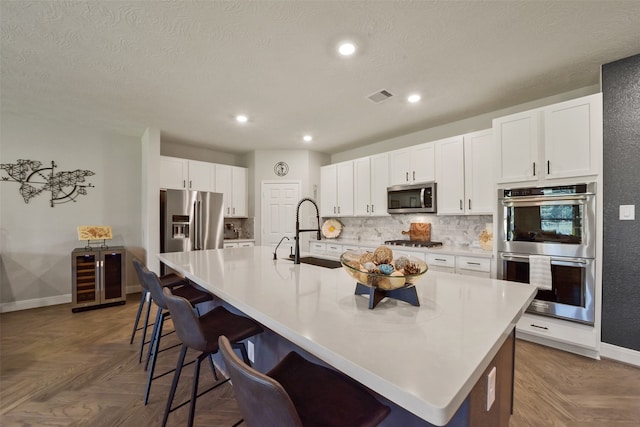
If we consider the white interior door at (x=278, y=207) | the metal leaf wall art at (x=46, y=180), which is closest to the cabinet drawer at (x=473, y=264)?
the white interior door at (x=278, y=207)

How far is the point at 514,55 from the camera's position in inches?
90.7

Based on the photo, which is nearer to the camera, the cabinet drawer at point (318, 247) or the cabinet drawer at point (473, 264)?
the cabinet drawer at point (473, 264)

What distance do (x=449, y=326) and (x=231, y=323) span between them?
3.78 ft

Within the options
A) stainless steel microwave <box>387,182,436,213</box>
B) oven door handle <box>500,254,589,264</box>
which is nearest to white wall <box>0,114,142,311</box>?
stainless steel microwave <box>387,182,436,213</box>

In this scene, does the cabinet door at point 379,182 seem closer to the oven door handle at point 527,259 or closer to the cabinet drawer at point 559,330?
the oven door handle at point 527,259

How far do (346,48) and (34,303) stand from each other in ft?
17.0

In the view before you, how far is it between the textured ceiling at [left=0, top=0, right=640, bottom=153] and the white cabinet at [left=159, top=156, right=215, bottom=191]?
90 centimetres

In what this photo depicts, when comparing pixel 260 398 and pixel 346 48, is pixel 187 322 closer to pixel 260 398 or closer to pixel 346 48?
pixel 260 398

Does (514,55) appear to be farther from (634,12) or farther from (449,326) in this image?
(449,326)

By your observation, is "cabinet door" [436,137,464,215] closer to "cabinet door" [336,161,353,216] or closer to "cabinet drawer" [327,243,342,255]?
"cabinet door" [336,161,353,216]

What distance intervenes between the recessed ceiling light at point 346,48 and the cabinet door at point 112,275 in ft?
13.0

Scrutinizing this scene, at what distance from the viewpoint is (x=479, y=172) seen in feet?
10.8

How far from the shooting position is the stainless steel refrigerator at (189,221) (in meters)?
4.18

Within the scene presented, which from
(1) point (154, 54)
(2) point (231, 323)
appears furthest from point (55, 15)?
(2) point (231, 323)
